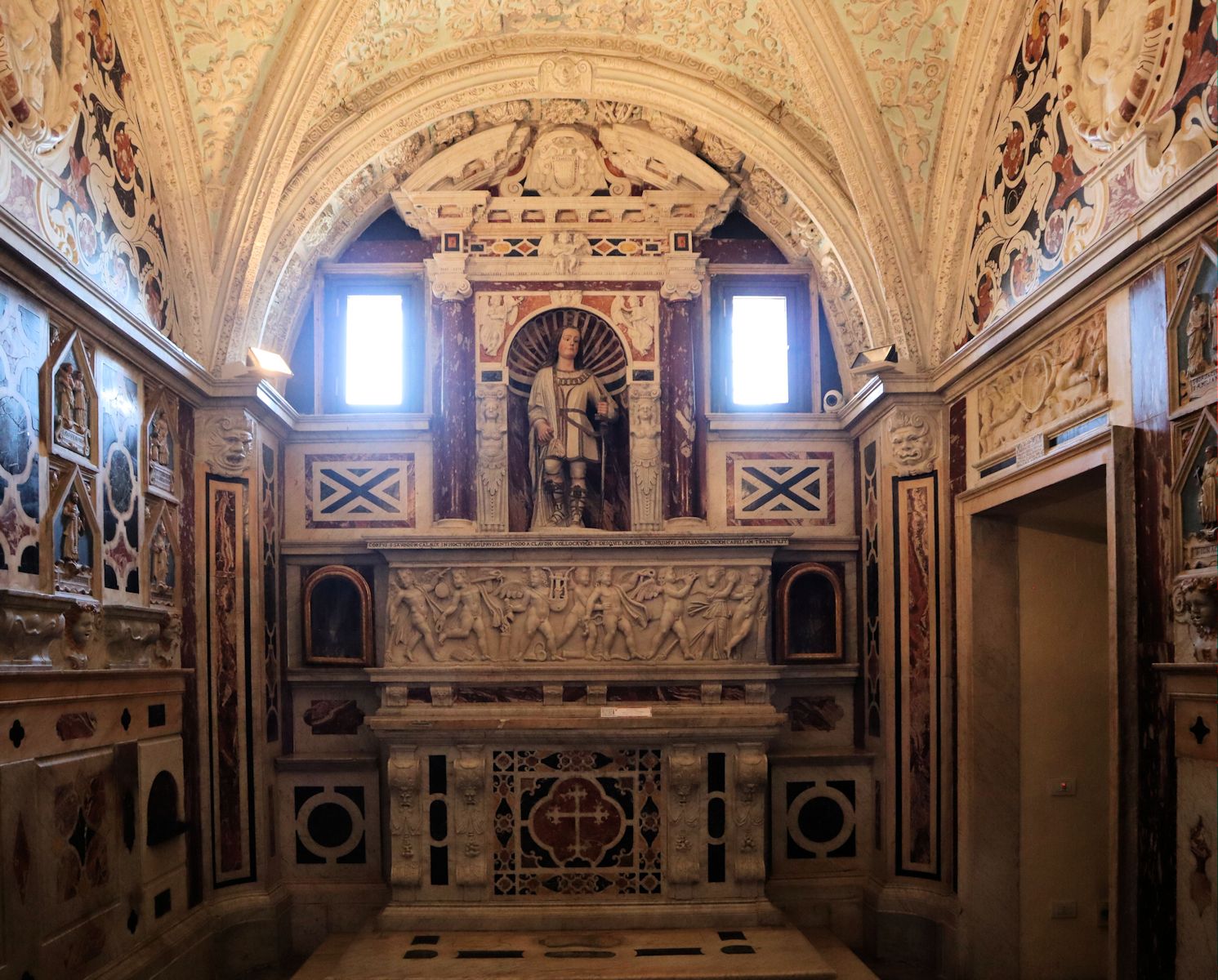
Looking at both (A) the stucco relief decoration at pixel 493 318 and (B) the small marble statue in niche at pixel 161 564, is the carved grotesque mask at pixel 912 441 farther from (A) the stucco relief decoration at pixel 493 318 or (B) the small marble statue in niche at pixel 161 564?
(B) the small marble statue in niche at pixel 161 564

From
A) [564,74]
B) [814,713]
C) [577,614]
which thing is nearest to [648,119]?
[564,74]

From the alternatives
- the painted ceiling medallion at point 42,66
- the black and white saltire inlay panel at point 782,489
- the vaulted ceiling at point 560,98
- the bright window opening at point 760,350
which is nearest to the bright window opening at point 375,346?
the vaulted ceiling at point 560,98

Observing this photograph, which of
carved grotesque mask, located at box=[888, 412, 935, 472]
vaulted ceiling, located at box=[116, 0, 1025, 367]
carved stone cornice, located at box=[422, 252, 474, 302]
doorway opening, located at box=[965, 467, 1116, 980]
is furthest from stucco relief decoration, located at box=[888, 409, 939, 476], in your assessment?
carved stone cornice, located at box=[422, 252, 474, 302]

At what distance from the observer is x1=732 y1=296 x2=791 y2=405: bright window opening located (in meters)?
11.5

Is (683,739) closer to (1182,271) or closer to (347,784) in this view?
(347,784)

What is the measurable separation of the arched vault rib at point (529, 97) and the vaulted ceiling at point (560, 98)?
0.02m

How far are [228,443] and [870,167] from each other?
566cm

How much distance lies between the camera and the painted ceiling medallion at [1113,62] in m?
6.57

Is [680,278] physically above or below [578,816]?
above

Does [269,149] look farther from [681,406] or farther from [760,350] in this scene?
[760,350]

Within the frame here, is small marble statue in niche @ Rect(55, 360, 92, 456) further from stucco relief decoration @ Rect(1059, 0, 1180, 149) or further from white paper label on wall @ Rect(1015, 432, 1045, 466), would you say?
stucco relief decoration @ Rect(1059, 0, 1180, 149)

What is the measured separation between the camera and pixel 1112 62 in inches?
279

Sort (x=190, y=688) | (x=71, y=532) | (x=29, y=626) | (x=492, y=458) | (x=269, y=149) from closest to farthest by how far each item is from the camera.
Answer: (x=29, y=626) < (x=71, y=532) < (x=190, y=688) < (x=269, y=149) < (x=492, y=458)

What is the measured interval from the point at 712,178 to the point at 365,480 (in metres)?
4.21
